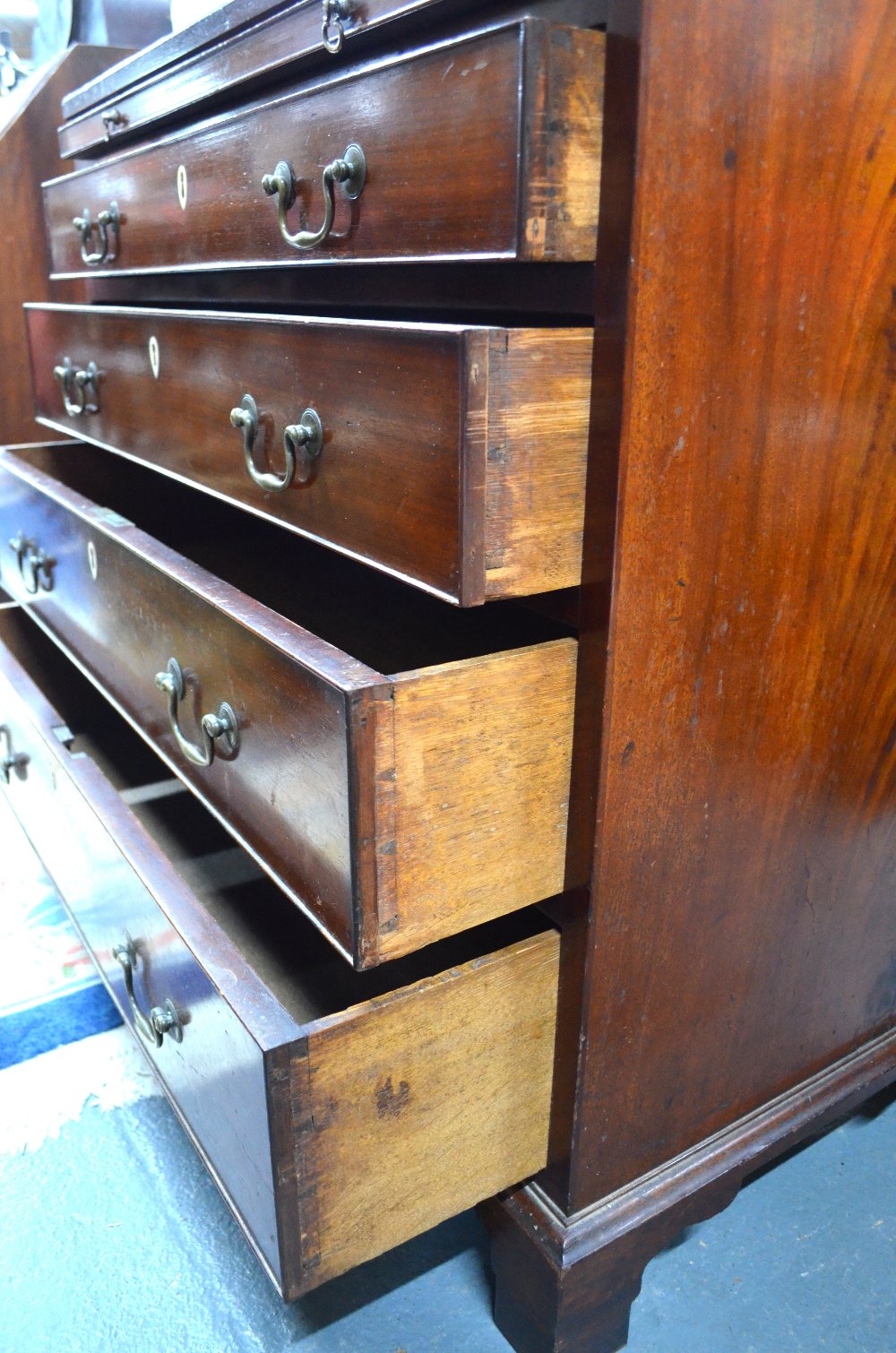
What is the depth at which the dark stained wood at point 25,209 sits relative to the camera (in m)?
1.38

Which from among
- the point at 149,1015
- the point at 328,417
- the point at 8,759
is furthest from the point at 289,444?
the point at 8,759

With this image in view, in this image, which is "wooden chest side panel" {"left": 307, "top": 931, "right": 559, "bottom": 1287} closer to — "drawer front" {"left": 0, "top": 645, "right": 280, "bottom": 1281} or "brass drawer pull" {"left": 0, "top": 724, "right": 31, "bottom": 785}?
"drawer front" {"left": 0, "top": 645, "right": 280, "bottom": 1281}

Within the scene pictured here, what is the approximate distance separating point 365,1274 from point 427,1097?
0.31 metres

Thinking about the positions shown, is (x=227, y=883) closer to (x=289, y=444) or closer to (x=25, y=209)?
(x=289, y=444)

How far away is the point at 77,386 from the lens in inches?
41.8

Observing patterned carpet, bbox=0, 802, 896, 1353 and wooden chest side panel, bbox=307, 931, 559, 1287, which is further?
patterned carpet, bbox=0, 802, 896, 1353

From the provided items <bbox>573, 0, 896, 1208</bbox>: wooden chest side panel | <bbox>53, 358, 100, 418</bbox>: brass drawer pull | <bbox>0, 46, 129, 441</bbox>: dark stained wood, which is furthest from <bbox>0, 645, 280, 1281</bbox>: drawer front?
<bbox>0, 46, 129, 441</bbox>: dark stained wood

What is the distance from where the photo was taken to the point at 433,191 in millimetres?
524

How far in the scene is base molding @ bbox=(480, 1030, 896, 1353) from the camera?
720 mm

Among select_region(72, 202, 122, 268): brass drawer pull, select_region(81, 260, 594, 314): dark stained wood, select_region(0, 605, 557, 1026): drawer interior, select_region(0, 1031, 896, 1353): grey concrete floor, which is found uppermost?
select_region(72, 202, 122, 268): brass drawer pull

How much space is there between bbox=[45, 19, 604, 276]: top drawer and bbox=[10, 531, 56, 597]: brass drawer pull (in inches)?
15.5

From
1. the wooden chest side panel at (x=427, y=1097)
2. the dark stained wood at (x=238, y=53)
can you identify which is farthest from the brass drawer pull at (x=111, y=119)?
the wooden chest side panel at (x=427, y=1097)

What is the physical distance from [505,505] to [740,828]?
30 cm

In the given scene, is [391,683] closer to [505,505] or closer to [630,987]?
[505,505]
